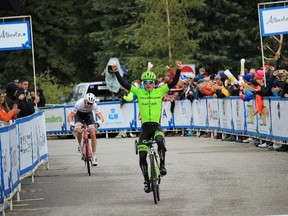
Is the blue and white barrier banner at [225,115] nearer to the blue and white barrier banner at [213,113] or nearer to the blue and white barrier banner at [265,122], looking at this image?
the blue and white barrier banner at [213,113]

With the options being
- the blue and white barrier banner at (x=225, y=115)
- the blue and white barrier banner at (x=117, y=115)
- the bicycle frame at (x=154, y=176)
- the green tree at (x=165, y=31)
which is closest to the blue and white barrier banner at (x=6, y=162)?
the bicycle frame at (x=154, y=176)

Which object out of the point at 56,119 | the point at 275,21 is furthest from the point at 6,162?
the point at 56,119

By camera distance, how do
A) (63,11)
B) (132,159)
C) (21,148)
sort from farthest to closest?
(63,11) → (132,159) → (21,148)

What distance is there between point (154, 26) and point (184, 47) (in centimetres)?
185

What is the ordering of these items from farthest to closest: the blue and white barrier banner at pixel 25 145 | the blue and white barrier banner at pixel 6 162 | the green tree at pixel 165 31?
the green tree at pixel 165 31 → the blue and white barrier banner at pixel 25 145 → the blue and white barrier banner at pixel 6 162

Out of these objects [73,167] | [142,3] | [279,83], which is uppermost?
[142,3]

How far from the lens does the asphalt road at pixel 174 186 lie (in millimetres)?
16359

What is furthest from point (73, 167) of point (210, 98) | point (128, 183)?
point (210, 98)

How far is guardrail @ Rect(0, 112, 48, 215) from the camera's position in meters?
16.9

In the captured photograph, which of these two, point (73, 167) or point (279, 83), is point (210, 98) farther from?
point (73, 167)

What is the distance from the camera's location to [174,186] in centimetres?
1980

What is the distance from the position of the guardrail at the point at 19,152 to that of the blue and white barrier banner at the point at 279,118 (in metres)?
5.76

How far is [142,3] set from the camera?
2055 inches

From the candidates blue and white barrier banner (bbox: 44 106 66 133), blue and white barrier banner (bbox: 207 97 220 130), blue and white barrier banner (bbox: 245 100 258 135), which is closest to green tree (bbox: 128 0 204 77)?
blue and white barrier banner (bbox: 44 106 66 133)
